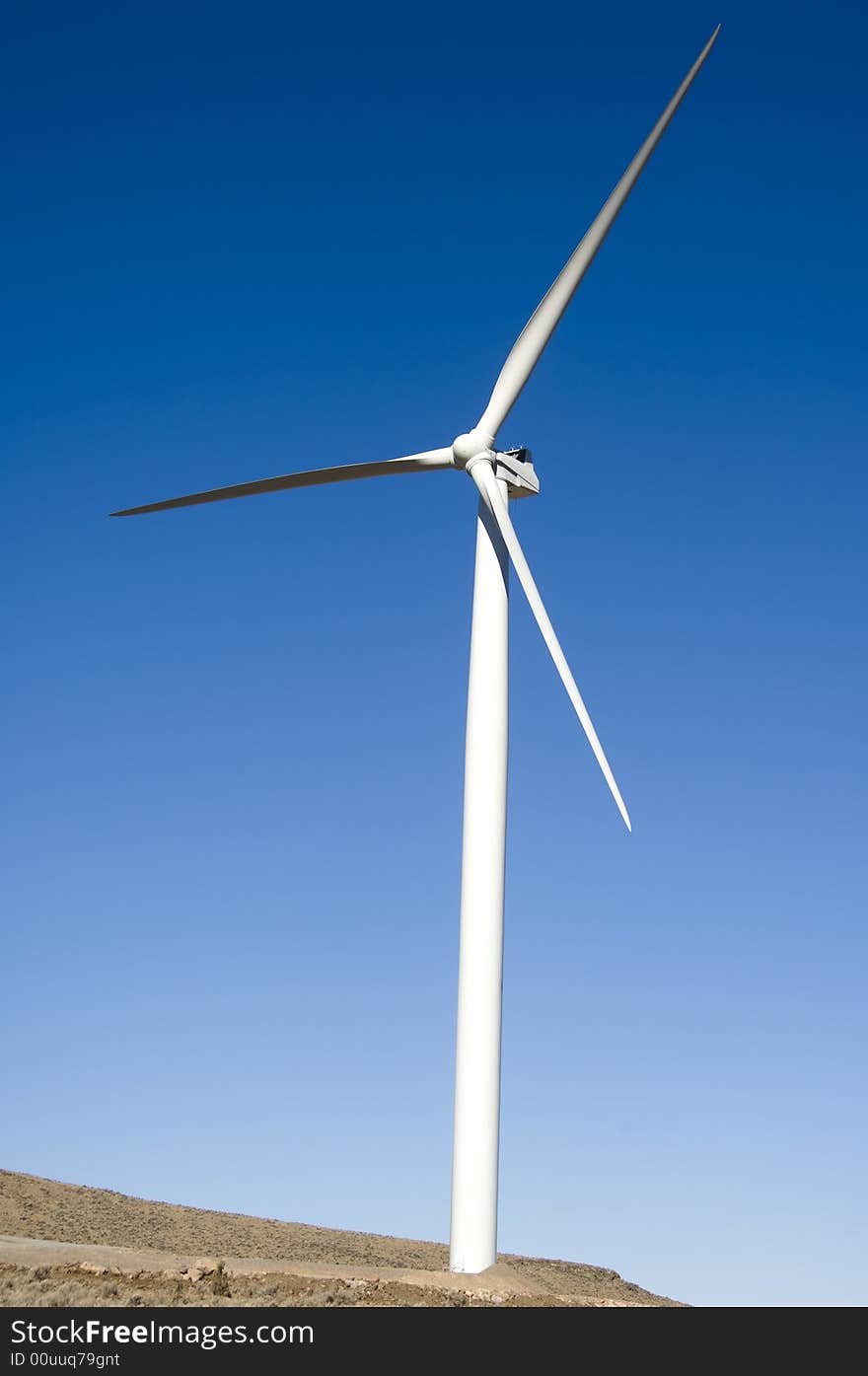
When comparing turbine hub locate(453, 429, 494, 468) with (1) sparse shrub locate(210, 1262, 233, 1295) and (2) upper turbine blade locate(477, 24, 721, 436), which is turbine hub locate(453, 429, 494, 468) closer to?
(2) upper turbine blade locate(477, 24, 721, 436)

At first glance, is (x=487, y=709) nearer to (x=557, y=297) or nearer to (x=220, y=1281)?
(x=557, y=297)

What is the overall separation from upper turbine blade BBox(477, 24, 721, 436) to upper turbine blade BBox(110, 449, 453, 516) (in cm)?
161

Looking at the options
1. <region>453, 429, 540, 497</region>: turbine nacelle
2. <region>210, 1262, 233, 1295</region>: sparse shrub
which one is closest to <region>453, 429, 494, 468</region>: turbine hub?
<region>453, 429, 540, 497</region>: turbine nacelle

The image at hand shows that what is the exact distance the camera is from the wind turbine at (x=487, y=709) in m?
27.8

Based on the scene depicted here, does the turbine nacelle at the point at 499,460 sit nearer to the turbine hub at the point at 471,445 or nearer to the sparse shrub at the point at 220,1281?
the turbine hub at the point at 471,445

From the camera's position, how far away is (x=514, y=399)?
35344 millimetres

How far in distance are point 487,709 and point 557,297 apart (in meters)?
12.0

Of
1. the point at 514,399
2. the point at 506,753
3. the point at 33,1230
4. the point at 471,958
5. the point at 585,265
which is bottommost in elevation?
the point at 33,1230

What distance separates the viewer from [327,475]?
36094mm
